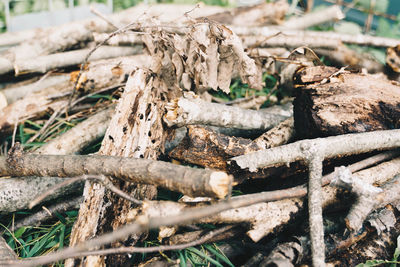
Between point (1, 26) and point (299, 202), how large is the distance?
16.4 ft

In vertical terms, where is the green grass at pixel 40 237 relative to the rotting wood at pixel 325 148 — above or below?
below

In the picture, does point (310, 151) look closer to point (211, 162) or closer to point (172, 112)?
point (211, 162)

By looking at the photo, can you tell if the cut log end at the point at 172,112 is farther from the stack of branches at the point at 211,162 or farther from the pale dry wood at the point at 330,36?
the pale dry wood at the point at 330,36

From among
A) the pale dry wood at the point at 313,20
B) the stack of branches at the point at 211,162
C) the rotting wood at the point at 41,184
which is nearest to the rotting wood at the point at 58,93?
the stack of branches at the point at 211,162

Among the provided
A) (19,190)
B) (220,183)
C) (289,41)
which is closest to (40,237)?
(19,190)

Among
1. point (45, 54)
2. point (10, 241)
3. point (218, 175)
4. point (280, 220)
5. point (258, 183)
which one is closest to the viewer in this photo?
point (218, 175)

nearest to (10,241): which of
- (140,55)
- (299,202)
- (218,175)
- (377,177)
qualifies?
(218,175)

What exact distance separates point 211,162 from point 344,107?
92 centimetres

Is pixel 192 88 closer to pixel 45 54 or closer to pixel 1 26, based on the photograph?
pixel 45 54

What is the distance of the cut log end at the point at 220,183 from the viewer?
1.46 metres

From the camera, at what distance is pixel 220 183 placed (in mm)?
1470

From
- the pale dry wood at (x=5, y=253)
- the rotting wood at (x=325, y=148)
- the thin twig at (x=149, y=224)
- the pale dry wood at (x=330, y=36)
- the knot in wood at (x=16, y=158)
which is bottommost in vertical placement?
the pale dry wood at (x=5, y=253)

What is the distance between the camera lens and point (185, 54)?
2227 millimetres

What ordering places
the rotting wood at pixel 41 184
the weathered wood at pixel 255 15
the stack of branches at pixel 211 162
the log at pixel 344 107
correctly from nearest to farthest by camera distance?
the stack of branches at pixel 211 162, the log at pixel 344 107, the rotting wood at pixel 41 184, the weathered wood at pixel 255 15
